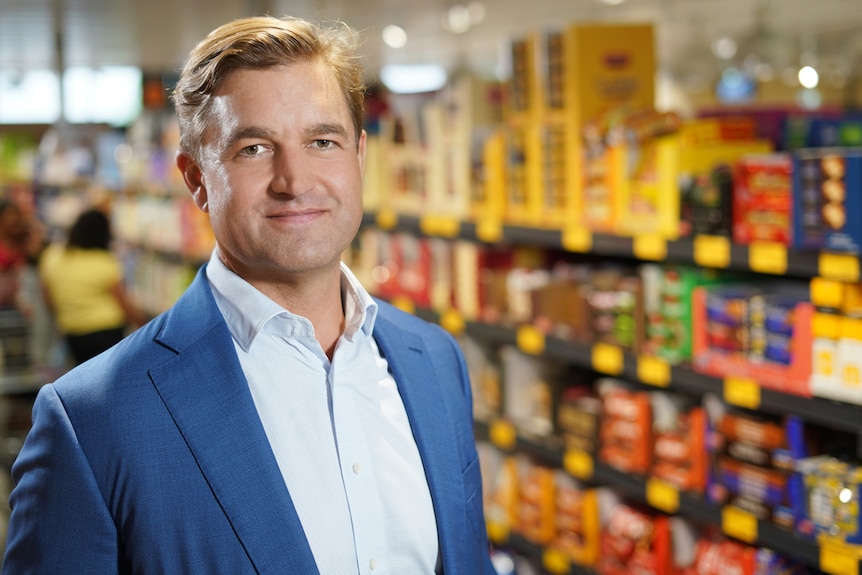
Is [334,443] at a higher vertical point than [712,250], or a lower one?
lower

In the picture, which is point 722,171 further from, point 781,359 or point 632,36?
point 632,36

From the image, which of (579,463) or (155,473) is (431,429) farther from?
(579,463)

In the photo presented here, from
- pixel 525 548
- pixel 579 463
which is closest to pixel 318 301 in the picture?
pixel 579 463

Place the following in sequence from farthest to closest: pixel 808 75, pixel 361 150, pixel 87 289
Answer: pixel 808 75
pixel 87 289
pixel 361 150

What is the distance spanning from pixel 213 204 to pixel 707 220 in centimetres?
176

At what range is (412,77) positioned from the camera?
16.1 metres

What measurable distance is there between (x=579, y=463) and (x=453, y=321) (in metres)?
0.90

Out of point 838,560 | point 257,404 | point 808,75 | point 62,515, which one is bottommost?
point 838,560

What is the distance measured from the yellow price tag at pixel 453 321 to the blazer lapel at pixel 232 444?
2599mm

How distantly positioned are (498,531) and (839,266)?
6.76 ft

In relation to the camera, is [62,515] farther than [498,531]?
No

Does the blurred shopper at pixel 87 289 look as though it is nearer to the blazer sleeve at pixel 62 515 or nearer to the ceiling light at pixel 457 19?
the ceiling light at pixel 457 19

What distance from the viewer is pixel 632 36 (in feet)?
11.0

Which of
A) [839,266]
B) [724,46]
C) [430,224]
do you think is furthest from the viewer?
[724,46]
